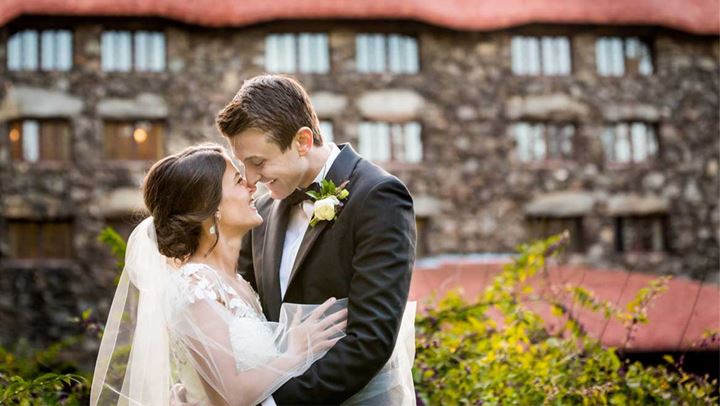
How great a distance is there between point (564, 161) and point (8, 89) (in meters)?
11.7

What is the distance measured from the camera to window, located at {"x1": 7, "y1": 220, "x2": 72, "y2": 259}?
16953 millimetres

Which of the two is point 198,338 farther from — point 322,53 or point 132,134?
point 322,53

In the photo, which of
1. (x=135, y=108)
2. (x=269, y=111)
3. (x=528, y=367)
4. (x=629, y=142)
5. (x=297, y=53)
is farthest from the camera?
(x=629, y=142)

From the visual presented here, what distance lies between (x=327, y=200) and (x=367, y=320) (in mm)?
492

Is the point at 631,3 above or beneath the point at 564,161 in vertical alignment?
above

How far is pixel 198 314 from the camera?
10.5ft

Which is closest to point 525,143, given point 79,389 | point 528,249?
point 528,249

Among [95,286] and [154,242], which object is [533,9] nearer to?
[95,286]

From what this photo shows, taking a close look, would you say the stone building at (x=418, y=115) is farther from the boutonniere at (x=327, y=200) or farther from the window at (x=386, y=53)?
the boutonniere at (x=327, y=200)

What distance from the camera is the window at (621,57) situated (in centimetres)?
1880

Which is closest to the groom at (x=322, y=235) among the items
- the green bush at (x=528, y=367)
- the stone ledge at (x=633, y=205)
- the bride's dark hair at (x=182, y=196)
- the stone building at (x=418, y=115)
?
the bride's dark hair at (x=182, y=196)

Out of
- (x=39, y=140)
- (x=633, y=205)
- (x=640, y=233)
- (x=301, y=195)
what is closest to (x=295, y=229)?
(x=301, y=195)

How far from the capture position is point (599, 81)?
18.6 meters

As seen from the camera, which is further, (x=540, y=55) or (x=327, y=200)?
(x=540, y=55)
